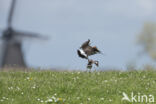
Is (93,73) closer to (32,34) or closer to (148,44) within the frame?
(32,34)

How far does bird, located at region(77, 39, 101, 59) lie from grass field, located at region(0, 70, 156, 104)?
79 cm

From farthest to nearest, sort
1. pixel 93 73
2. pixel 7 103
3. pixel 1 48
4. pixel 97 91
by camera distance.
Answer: pixel 1 48, pixel 93 73, pixel 97 91, pixel 7 103

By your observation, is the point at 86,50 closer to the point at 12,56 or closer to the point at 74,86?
the point at 74,86

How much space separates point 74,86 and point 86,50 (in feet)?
8.26

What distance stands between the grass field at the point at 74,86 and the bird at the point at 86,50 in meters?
0.79

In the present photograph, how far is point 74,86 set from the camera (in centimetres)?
1438

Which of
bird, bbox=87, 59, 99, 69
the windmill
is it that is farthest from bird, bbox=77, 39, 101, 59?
the windmill

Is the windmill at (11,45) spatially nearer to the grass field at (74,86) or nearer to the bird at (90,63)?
the grass field at (74,86)

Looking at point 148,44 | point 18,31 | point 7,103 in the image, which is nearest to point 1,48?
point 18,31

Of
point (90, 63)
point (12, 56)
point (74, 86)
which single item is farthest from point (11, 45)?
point (74, 86)

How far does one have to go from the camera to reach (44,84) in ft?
49.4

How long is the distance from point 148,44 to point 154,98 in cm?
5374

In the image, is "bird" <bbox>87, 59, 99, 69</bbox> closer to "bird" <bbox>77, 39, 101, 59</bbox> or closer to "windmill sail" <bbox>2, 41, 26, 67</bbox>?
"bird" <bbox>77, 39, 101, 59</bbox>

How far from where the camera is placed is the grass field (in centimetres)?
1309
